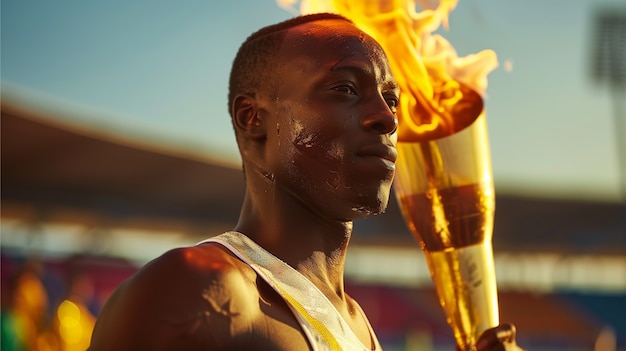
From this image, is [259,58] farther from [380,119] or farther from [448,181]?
[448,181]

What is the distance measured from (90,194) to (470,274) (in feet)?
54.1

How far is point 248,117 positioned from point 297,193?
0.28 m

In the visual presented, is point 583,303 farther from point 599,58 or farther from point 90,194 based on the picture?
point 90,194

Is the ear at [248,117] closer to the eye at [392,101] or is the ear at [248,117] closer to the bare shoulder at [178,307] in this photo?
the eye at [392,101]

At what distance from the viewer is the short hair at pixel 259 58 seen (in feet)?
8.18

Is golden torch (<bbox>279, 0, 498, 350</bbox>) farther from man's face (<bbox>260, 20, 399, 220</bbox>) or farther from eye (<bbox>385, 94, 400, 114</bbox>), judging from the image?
man's face (<bbox>260, 20, 399, 220</bbox>)

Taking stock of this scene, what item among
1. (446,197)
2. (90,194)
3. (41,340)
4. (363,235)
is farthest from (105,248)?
(446,197)

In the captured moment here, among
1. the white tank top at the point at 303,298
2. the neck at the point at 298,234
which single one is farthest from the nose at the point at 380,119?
the white tank top at the point at 303,298

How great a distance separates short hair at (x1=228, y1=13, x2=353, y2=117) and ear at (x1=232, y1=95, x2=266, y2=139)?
0.03 meters

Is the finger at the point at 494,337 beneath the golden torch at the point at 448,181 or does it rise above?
beneath

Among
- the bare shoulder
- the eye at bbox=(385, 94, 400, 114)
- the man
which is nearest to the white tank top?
the man

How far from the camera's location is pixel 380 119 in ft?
7.55

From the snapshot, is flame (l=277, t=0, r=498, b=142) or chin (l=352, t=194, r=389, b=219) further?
flame (l=277, t=0, r=498, b=142)

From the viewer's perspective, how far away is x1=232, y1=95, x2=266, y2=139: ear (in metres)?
2.48
